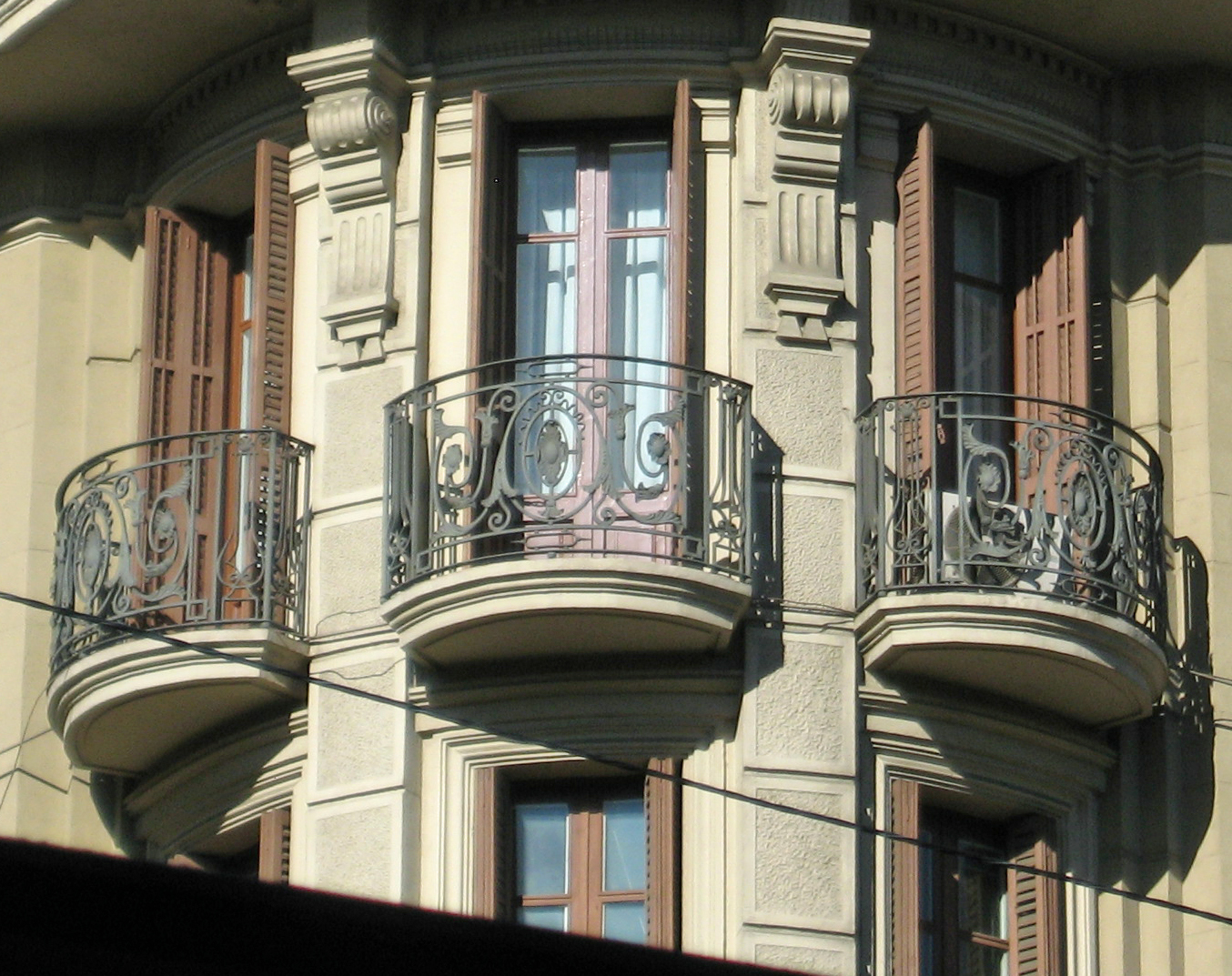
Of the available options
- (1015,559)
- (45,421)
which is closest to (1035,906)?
(1015,559)

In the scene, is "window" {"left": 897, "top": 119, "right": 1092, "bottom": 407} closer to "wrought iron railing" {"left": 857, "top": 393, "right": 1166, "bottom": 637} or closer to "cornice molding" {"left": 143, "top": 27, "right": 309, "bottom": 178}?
"wrought iron railing" {"left": 857, "top": 393, "right": 1166, "bottom": 637}

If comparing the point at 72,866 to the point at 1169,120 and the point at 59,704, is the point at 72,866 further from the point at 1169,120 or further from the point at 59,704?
the point at 1169,120

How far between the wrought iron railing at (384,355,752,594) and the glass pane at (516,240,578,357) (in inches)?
32.9

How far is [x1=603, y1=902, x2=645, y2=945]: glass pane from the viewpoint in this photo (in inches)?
726

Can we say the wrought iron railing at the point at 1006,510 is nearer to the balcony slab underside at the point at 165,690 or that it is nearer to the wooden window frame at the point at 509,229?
the wooden window frame at the point at 509,229

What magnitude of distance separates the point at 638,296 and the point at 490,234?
0.89 meters

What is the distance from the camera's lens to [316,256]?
2006 centimetres

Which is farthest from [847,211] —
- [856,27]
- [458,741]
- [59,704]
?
[59,704]

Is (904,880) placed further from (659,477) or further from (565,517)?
(565,517)

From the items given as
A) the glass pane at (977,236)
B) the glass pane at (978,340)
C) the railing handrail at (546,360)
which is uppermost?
the glass pane at (977,236)

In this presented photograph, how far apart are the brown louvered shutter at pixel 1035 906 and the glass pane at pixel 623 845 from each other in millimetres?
2016

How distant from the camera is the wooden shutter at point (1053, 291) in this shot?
2005cm

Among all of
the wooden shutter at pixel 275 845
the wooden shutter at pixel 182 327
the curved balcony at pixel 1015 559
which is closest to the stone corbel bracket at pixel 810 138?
the curved balcony at pixel 1015 559

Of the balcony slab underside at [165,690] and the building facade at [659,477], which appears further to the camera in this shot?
the balcony slab underside at [165,690]
